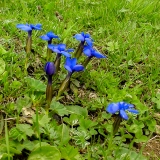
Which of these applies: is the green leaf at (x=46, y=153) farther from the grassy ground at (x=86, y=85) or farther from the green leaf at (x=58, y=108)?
the green leaf at (x=58, y=108)

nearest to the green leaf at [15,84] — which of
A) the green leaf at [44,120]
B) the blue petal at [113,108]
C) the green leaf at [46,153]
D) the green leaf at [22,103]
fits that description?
the green leaf at [22,103]

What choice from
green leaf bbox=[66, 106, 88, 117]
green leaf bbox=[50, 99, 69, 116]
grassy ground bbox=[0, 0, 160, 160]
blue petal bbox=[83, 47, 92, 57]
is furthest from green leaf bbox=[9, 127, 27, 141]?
blue petal bbox=[83, 47, 92, 57]

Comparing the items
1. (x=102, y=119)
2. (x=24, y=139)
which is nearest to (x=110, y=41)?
(x=102, y=119)

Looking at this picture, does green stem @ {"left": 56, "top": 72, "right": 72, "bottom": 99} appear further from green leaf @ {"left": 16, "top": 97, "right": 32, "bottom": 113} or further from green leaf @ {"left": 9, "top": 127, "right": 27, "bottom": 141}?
green leaf @ {"left": 9, "top": 127, "right": 27, "bottom": 141}

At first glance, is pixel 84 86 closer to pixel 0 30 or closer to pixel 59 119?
pixel 59 119

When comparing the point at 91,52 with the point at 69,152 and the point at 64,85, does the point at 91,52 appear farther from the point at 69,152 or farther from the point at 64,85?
the point at 69,152

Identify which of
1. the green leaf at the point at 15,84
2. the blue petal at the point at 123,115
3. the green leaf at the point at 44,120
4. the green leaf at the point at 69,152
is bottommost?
the green leaf at the point at 69,152

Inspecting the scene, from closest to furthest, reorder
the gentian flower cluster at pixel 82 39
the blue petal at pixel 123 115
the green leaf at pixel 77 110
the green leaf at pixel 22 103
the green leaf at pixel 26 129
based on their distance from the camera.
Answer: the blue petal at pixel 123 115 → the green leaf at pixel 26 129 → the green leaf at pixel 22 103 → the green leaf at pixel 77 110 → the gentian flower cluster at pixel 82 39
